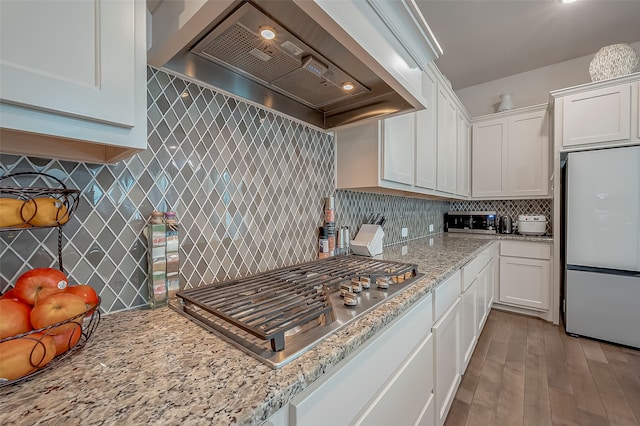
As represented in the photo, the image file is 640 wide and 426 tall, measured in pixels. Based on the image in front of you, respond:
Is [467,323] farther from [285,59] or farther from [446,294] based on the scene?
[285,59]

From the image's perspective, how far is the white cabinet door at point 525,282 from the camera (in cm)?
280

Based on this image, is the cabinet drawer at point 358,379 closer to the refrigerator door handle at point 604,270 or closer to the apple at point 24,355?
the apple at point 24,355

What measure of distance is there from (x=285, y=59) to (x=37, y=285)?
889 mm

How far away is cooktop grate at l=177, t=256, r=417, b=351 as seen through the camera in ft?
2.04

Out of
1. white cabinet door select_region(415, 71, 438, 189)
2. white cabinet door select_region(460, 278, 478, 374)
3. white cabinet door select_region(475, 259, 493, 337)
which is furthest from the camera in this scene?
white cabinet door select_region(475, 259, 493, 337)

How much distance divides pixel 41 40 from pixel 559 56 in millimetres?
4086

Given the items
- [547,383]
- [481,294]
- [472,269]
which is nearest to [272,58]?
[472,269]

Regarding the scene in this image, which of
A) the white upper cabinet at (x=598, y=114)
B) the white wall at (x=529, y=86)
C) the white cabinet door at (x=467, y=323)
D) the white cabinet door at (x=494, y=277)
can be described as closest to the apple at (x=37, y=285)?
the white cabinet door at (x=467, y=323)

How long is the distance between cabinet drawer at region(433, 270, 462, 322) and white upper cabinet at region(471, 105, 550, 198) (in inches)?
89.2

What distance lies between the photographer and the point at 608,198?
2.26 metres

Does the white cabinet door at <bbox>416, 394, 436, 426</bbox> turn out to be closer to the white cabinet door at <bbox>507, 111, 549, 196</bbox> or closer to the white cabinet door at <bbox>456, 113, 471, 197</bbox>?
the white cabinet door at <bbox>456, 113, 471, 197</bbox>

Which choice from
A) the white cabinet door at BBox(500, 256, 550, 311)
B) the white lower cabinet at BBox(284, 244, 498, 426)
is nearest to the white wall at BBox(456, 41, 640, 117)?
the white cabinet door at BBox(500, 256, 550, 311)

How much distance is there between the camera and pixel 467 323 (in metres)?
1.77

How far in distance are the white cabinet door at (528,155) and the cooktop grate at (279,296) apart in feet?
8.97
